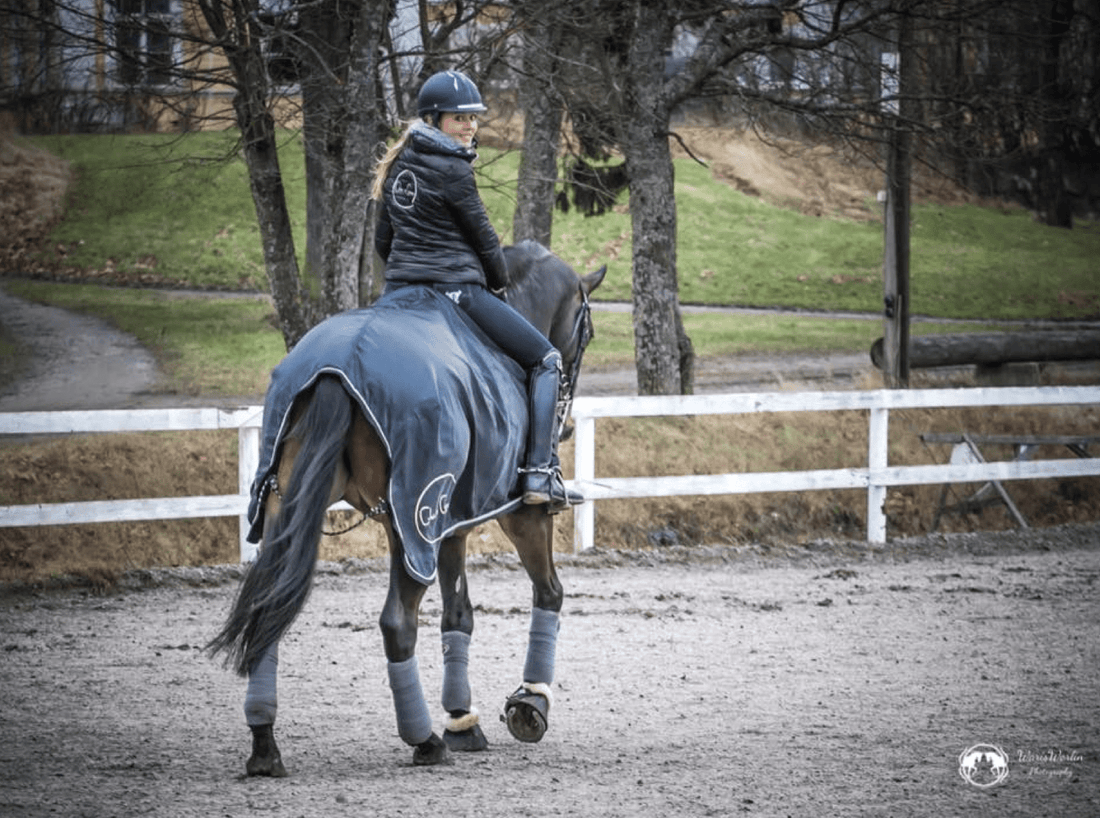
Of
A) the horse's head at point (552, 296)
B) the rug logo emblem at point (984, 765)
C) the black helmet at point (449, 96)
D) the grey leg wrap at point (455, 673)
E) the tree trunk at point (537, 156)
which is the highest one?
the tree trunk at point (537, 156)

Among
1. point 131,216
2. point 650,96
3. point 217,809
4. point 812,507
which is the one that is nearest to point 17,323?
point 131,216

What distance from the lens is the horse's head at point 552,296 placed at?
6328mm

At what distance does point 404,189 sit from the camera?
18.5 ft

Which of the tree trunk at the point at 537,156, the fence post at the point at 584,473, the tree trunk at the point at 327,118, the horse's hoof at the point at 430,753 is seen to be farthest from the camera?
the tree trunk at the point at 537,156

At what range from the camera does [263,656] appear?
5012 millimetres

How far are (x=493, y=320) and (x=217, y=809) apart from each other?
2.41m

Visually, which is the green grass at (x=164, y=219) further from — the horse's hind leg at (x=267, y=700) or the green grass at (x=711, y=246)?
the horse's hind leg at (x=267, y=700)

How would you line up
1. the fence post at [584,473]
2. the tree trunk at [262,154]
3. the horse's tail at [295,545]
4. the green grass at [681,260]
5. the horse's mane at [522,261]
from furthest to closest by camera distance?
the green grass at [681,260]
the tree trunk at [262,154]
the fence post at [584,473]
the horse's mane at [522,261]
the horse's tail at [295,545]

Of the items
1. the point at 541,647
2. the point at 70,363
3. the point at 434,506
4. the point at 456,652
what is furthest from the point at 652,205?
the point at 70,363

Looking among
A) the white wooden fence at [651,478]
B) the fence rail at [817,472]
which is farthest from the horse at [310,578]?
the fence rail at [817,472]

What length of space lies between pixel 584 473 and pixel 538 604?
4.75m

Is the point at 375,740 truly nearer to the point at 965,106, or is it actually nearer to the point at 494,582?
the point at 494,582

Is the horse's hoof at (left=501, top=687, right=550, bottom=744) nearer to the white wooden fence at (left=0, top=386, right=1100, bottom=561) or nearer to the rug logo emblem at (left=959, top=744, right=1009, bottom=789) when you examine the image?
the rug logo emblem at (left=959, top=744, right=1009, bottom=789)

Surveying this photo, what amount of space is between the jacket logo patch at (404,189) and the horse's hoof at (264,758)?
233 cm
